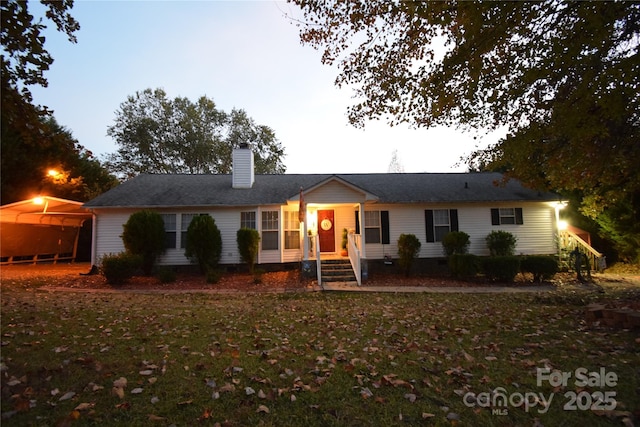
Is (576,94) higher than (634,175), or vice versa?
(576,94)

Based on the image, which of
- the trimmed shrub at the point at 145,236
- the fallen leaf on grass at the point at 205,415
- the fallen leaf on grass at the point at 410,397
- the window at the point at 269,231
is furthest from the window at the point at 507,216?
the fallen leaf on grass at the point at 205,415

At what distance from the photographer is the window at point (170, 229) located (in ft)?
49.6

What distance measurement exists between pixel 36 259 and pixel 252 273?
14460mm

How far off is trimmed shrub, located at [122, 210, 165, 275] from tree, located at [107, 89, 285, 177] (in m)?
17.9

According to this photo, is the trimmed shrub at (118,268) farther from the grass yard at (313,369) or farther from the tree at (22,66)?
the tree at (22,66)

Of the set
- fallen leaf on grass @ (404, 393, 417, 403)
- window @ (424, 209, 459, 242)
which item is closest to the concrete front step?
window @ (424, 209, 459, 242)

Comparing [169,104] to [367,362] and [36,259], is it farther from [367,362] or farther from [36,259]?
[367,362]

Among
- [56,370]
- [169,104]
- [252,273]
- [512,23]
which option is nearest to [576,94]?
[512,23]

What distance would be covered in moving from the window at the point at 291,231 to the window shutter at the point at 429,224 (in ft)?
20.7

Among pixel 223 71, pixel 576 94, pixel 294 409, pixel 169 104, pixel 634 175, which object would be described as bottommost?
pixel 294 409

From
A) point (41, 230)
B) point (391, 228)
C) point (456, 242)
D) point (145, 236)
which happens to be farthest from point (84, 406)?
point (41, 230)

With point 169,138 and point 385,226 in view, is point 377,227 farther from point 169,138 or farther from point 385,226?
point 169,138

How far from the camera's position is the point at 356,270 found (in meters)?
12.7

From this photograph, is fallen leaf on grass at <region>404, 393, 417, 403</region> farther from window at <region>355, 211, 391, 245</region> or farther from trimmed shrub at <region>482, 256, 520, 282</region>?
window at <region>355, 211, 391, 245</region>
